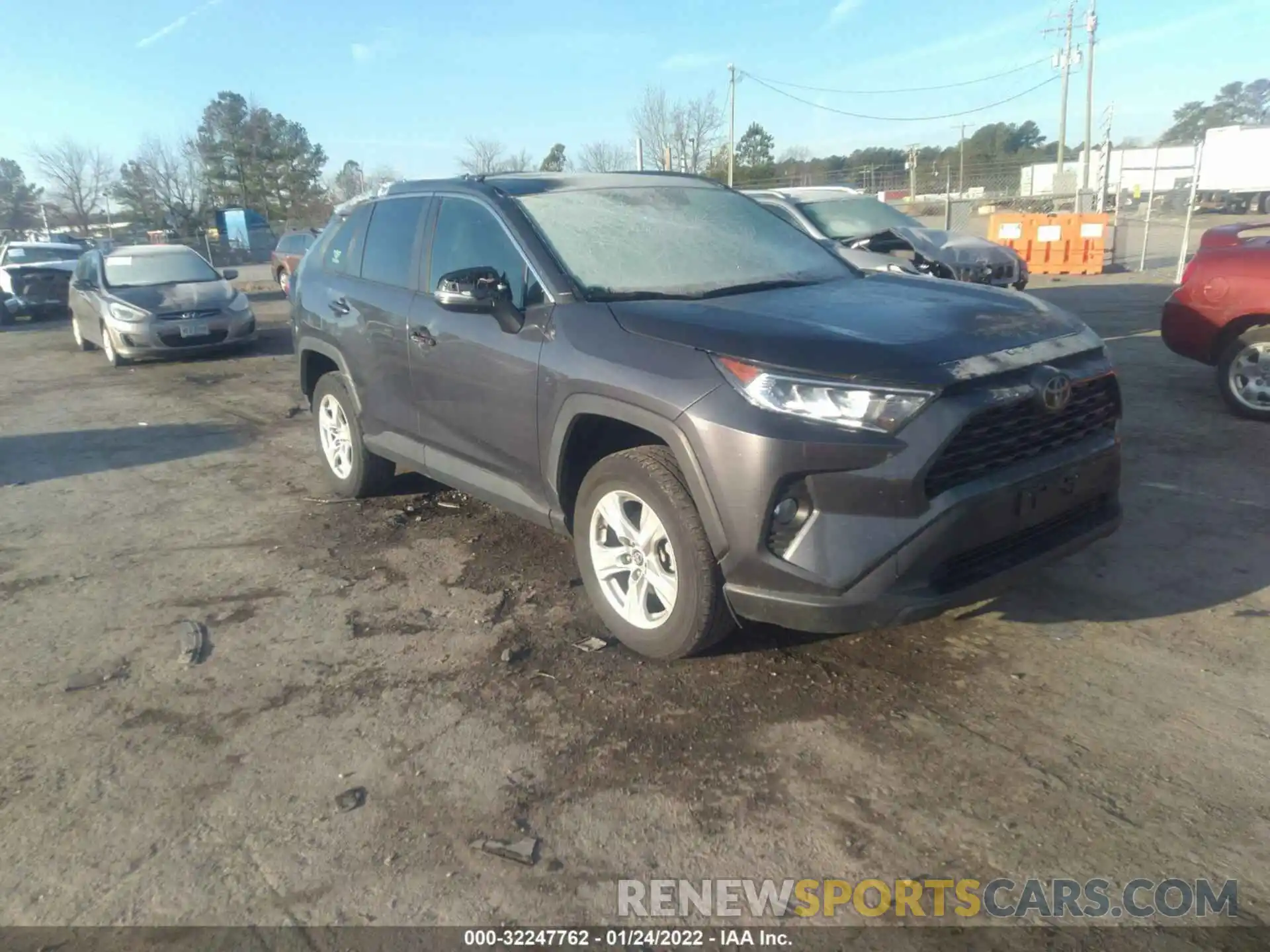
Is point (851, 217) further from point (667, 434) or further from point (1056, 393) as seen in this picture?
point (667, 434)

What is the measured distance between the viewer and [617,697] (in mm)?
3545

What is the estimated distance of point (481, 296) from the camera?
3.98m

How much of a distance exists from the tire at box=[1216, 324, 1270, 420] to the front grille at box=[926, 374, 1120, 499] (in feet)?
13.4

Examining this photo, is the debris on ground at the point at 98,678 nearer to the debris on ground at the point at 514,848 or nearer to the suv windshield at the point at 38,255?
the debris on ground at the point at 514,848

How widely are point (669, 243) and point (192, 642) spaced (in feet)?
9.09

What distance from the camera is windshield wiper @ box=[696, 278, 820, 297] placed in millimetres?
4023

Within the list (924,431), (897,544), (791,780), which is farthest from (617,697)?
(924,431)

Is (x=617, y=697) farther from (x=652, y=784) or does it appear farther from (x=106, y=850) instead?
(x=106, y=850)

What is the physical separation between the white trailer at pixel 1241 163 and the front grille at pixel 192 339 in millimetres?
38997

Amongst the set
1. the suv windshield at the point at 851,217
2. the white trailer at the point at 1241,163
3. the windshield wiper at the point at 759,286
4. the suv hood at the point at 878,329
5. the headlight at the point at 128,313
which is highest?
the white trailer at the point at 1241,163

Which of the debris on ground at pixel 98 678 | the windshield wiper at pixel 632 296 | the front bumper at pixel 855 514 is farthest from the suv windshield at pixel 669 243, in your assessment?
the debris on ground at pixel 98 678

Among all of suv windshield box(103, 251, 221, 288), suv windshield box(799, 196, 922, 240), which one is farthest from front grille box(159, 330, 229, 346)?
suv windshield box(799, 196, 922, 240)

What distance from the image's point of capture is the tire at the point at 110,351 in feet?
40.1

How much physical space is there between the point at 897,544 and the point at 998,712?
2.64 feet
